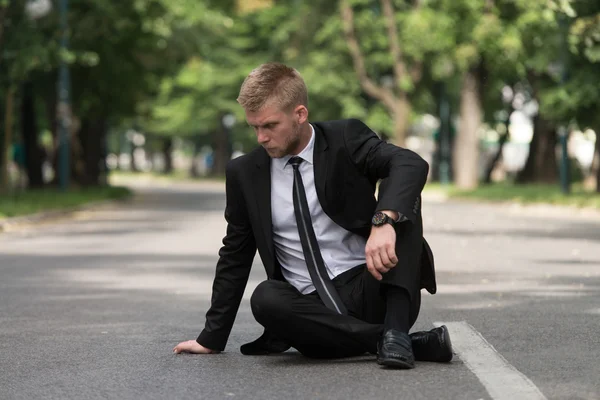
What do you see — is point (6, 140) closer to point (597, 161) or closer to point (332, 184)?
point (597, 161)

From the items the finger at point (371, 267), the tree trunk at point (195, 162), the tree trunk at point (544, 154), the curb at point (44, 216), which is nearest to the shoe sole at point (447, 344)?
the finger at point (371, 267)

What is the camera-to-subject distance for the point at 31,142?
1649 inches

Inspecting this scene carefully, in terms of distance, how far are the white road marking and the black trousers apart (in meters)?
0.41

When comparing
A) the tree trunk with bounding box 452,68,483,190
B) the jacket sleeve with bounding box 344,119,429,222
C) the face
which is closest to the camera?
the jacket sleeve with bounding box 344,119,429,222

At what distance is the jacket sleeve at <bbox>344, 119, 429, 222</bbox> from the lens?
5.99 meters

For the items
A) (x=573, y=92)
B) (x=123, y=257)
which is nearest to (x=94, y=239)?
(x=123, y=257)

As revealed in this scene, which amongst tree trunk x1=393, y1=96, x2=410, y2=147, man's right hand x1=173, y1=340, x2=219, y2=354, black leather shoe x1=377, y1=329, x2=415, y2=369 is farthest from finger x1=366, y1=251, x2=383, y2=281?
tree trunk x1=393, y1=96, x2=410, y2=147

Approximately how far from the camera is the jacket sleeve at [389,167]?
5.99 metres

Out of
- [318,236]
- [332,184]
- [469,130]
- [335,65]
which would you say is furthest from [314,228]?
[335,65]

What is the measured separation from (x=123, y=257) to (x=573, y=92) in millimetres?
16910

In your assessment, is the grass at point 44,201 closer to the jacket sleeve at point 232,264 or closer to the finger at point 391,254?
the jacket sleeve at point 232,264

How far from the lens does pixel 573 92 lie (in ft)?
99.1

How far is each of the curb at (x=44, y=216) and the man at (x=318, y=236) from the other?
641 inches

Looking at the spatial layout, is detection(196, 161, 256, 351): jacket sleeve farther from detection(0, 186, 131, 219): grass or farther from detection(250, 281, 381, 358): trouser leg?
detection(0, 186, 131, 219): grass
